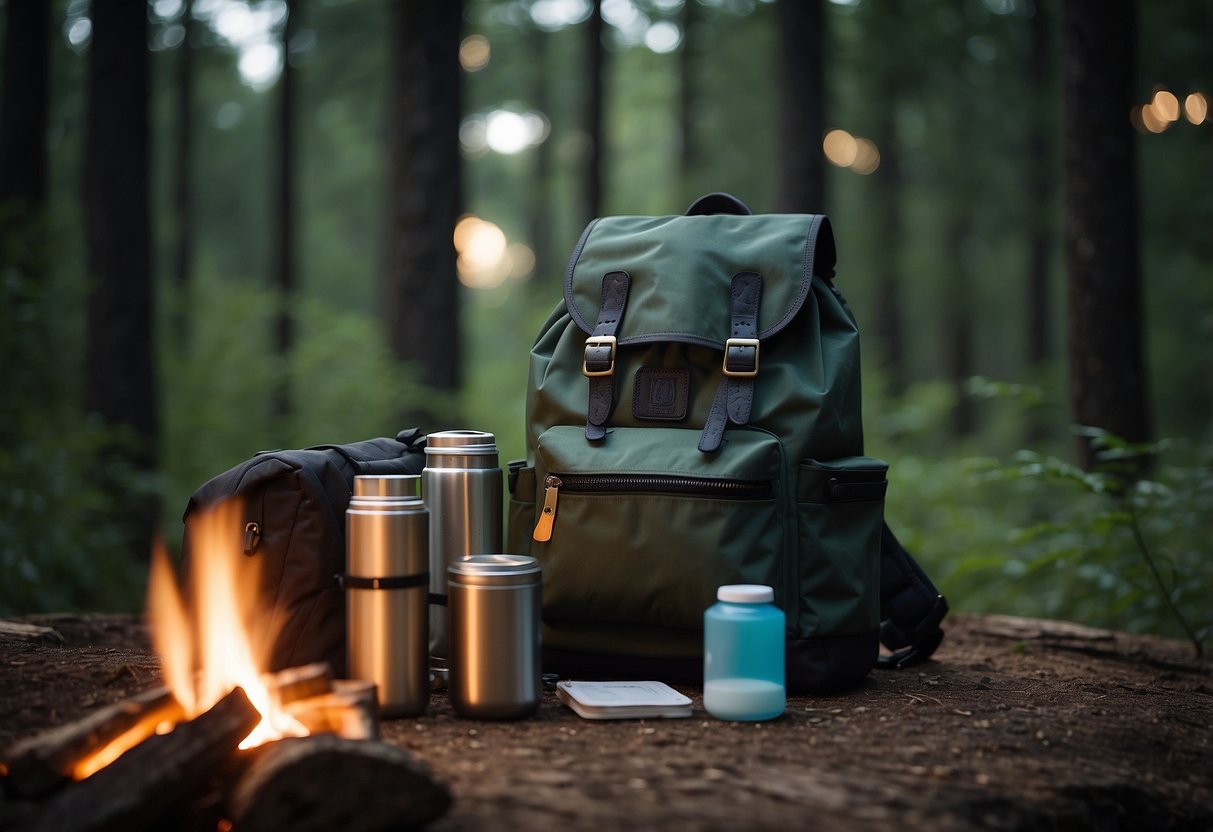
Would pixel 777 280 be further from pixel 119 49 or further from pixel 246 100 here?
pixel 246 100

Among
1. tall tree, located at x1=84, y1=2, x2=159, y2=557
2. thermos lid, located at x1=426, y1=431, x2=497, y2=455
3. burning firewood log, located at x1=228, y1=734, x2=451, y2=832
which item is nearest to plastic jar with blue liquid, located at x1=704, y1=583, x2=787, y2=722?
thermos lid, located at x1=426, y1=431, x2=497, y2=455

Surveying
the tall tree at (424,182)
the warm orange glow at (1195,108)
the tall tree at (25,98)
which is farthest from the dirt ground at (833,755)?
the warm orange glow at (1195,108)

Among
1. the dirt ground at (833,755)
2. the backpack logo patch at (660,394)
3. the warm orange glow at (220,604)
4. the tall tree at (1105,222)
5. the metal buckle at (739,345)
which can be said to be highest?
the tall tree at (1105,222)

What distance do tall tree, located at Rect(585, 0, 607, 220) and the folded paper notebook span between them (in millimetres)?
10123

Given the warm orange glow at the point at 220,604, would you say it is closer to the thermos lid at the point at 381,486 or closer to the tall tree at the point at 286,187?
the thermos lid at the point at 381,486

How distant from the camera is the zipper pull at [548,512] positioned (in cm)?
312

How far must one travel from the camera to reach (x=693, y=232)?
133 inches

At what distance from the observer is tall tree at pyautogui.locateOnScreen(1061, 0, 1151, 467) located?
17.2 feet

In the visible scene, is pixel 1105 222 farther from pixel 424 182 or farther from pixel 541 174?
pixel 541 174

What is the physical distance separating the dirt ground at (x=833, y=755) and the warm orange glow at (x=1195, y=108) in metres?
9.67

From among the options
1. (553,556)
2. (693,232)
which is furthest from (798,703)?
(693,232)

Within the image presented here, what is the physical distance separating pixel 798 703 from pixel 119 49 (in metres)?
6.68

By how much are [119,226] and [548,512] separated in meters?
5.45

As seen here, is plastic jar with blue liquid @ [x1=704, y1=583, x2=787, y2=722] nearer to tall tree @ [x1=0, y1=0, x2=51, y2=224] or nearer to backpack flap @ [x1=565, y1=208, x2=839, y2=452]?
backpack flap @ [x1=565, y1=208, x2=839, y2=452]
